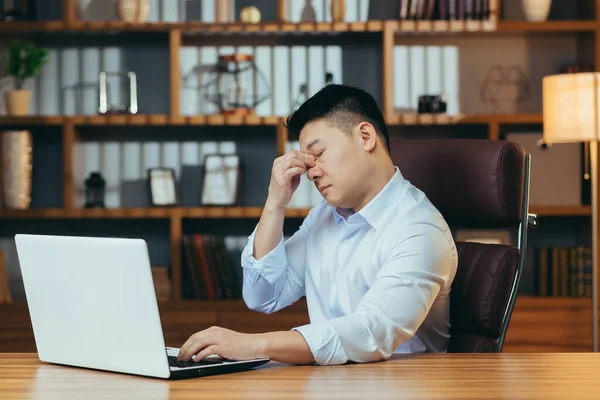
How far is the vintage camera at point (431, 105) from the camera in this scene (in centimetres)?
380

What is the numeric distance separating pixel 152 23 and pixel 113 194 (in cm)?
82

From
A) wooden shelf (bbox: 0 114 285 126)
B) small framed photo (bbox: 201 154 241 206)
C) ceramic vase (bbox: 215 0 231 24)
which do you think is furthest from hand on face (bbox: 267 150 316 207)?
ceramic vase (bbox: 215 0 231 24)

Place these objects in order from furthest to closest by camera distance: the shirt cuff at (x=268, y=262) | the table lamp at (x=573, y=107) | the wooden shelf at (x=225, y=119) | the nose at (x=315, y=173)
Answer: the wooden shelf at (x=225, y=119) → the table lamp at (x=573, y=107) → the shirt cuff at (x=268, y=262) → the nose at (x=315, y=173)

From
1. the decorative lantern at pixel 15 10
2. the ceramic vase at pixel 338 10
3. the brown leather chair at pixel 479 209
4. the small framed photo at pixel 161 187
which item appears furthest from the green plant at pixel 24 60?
the brown leather chair at pixel 479 209

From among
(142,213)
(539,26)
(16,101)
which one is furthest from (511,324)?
(16,101)

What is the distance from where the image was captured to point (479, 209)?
76.7 inches

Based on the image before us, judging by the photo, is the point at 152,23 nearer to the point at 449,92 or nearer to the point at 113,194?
the point at 113,194

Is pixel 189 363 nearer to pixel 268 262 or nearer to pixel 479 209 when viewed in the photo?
pixel 268 262

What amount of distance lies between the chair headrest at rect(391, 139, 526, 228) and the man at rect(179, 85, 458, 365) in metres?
0.17

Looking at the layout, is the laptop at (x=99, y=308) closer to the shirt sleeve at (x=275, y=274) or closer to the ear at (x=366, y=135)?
the shirt sleeve at (x=275, y=274)

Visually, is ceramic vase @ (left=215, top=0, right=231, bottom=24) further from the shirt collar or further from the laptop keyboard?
the laptop keyboard

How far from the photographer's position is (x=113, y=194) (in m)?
4.01

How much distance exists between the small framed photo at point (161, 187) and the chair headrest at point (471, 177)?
204cm

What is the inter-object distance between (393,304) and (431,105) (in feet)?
7.96
